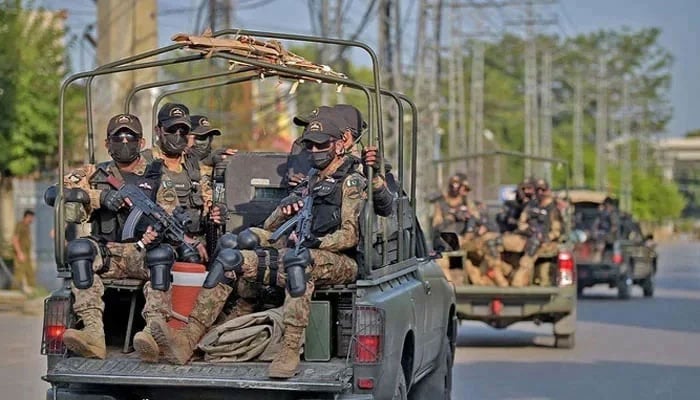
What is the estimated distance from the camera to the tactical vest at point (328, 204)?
30.8 ft

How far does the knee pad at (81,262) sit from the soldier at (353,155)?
1646 millimetres

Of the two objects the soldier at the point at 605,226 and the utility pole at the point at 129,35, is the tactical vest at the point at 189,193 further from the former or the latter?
the soldier at the point at 605,226

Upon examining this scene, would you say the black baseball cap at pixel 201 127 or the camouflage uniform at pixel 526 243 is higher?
the black baseball cap at pixel 201 127

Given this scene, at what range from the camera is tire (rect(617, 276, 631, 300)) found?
29.9m

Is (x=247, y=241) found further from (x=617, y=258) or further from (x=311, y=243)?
(x=617, y=258)

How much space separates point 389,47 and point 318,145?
771 inches

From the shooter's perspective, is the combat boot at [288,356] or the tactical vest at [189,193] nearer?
the combat boot at [288,356]

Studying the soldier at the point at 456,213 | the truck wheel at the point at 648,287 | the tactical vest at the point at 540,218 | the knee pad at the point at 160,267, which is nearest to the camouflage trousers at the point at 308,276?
the knee pad at the point at 160,267

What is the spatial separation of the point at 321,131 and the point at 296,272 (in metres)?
1.18

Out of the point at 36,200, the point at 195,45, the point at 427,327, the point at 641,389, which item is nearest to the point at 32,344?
the point at 641,389

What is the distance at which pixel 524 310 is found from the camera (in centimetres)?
1819

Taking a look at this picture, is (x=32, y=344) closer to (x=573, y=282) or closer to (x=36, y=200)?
(x=573, y=282)

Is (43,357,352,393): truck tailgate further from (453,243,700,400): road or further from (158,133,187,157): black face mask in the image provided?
(453,243,700,400): road

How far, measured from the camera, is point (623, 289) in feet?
99.5
